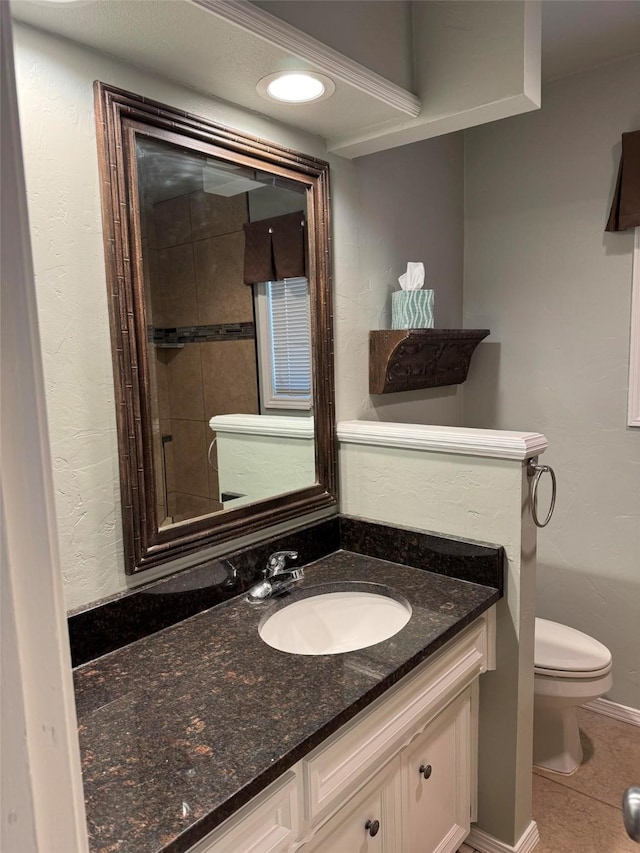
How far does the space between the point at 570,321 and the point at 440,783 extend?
5.65ft

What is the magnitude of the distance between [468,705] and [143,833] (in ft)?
3.44

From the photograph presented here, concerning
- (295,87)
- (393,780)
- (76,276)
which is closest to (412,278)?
(295,87)

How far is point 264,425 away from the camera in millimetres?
1664

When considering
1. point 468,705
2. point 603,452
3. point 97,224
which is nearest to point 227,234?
point 97,224

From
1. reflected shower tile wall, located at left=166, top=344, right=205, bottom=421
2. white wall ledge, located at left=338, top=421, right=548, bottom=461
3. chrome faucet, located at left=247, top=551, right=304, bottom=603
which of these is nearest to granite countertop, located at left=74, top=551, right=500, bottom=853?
chrome faucet, located at left=247, top=551, right=304, bottom=603

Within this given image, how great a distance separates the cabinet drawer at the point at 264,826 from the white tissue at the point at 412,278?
153 cm

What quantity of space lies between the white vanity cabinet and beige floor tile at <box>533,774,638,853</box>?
0.33 m

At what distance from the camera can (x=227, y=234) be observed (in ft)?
4.95

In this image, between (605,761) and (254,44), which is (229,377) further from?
(605,761)

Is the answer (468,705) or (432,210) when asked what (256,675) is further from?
(432,210)

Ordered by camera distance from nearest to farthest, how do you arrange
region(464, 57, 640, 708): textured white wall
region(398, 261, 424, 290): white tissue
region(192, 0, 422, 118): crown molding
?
region(192, 0, 422, 118): crown molding → region(398, 261, 424, 290): white tissue → region(464, 57, 640, 708): textured white wall

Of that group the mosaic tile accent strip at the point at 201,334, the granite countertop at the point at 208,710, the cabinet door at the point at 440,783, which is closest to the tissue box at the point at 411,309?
the mosaic tile accent strip at the point at 201,334

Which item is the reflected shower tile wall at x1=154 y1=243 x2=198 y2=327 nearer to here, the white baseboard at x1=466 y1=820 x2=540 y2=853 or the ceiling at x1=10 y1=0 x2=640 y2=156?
the ceiling at x1=10 y1=0 x2=640 y2=156

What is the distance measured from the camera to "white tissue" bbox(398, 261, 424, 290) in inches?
79.7
